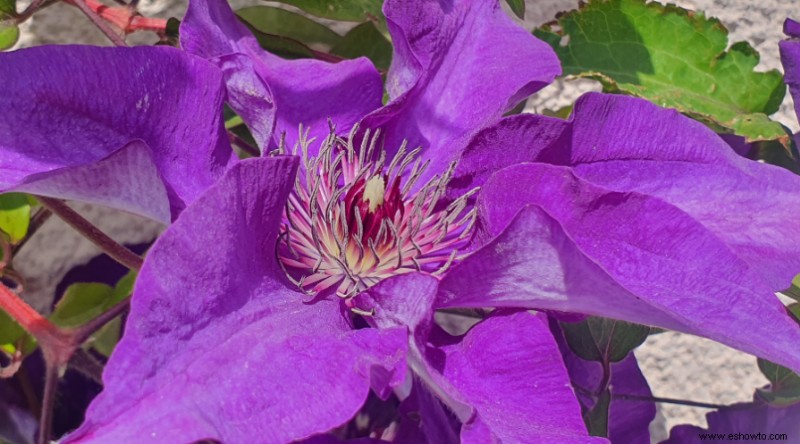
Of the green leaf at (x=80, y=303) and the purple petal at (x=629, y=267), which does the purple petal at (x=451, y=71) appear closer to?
the purple petal at (x=629, y=267)

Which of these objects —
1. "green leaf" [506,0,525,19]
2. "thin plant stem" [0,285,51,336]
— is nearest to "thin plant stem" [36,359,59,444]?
"thin plant stem" [0,285,51,336]

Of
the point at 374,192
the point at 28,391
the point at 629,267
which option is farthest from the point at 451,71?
the point at 28,391

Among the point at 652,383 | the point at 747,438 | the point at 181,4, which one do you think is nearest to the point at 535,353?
the point at 747,438

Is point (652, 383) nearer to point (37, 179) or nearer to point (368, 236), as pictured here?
point (368, 236)

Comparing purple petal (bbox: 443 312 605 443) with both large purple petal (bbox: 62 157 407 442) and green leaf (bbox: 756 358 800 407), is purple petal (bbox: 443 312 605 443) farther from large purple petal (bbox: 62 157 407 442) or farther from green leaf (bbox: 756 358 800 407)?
green leaf (bbox: 756 358 800 407)

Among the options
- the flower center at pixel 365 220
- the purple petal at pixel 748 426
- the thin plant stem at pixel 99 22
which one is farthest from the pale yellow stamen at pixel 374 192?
the purple petal at pixel 748 426

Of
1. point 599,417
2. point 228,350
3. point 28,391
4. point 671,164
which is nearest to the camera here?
point 228,350

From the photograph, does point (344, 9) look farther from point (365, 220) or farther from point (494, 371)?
point (494, 371)
